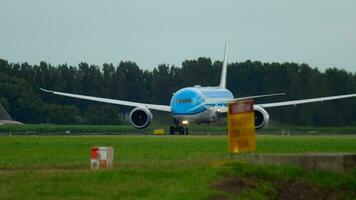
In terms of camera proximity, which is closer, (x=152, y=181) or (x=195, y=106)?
(x=152, y=181)

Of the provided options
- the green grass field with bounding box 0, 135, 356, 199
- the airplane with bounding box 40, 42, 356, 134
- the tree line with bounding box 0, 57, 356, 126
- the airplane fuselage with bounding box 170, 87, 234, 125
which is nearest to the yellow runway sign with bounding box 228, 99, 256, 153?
the green grass field with bounding box 0, 135, 356, 199

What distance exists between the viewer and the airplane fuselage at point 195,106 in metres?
77.2

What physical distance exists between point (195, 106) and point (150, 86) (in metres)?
48.3

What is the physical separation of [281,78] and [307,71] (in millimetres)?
7517

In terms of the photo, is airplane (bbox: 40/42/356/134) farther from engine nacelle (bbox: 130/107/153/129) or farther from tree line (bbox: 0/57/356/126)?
tree line (bbox: 0/57/356/126)

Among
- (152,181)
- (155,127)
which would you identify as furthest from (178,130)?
(152,181)

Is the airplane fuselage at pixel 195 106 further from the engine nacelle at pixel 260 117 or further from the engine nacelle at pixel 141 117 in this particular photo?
the engine nacelle at pixel 260 117

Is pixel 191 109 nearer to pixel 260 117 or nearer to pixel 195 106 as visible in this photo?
pixel 195 106

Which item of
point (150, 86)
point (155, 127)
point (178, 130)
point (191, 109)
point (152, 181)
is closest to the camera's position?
point (152, 181)

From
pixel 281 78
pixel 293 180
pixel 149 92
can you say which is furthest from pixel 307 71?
pixel 293 180

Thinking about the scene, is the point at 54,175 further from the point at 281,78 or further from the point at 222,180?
the point at 281,78

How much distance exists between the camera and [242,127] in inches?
1065

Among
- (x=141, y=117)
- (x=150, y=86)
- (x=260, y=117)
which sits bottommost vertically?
(x=260, y=117)

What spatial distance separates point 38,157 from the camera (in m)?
33.0
